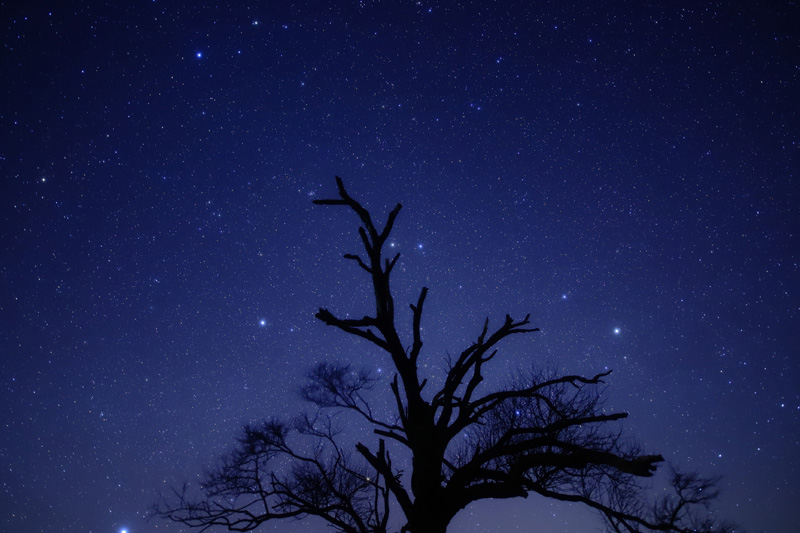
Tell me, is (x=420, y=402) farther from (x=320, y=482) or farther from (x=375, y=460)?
(x=320, y=482)

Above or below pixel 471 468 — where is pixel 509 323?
above

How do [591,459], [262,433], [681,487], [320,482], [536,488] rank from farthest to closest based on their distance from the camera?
[681,487] < [262,433] < [320,482] < [536,488] < [591,459]

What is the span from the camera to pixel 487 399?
712 centimetres

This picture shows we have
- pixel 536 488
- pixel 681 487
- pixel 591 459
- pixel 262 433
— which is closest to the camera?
pixel 591 459

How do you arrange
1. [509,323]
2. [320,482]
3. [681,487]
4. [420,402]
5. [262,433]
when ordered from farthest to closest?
[681,487], [262,433], [320,482], [509,323], [420,402]

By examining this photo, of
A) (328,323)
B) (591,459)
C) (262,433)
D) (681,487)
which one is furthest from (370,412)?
(681,487)

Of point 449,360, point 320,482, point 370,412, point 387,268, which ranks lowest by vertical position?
point 320,482

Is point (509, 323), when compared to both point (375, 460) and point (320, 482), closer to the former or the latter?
point (375, 460)

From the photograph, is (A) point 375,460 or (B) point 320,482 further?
(B) point 320,482

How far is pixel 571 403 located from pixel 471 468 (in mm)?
4188

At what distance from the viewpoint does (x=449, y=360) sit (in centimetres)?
1003

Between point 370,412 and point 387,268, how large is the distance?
3414 mm

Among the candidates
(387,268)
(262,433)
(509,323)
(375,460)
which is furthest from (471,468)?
(262,433)

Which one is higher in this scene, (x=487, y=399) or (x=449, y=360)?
(x=449, y=360)
